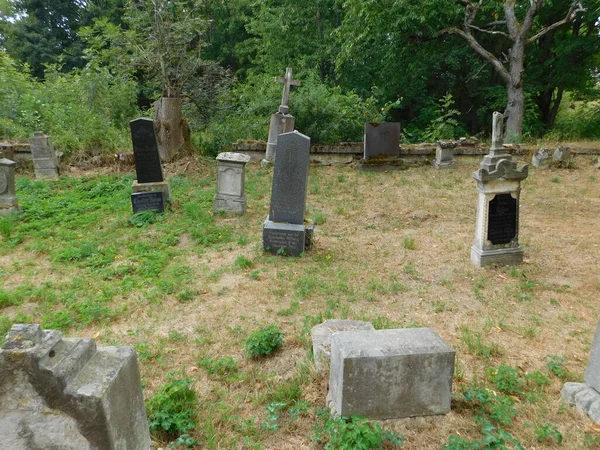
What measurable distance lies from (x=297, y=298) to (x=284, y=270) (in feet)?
2.82

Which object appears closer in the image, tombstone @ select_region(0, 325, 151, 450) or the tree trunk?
tombstone @ select_region(0, 325, 151, 450)

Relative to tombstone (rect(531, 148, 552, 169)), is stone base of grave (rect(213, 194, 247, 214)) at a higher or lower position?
lower

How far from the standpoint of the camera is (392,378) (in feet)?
8.88

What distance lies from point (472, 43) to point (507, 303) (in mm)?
14146

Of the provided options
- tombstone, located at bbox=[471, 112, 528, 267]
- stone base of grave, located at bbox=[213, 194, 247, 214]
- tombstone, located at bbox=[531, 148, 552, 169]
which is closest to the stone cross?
stone base of grave, located at bbox=[213, 194, 247, 214]

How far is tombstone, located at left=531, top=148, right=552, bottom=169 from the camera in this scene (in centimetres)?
1216

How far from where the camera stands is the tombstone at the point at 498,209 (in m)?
5.66

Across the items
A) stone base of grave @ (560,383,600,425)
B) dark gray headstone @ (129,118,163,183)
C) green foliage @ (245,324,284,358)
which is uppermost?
dark gray headstone @ (129,118,163,183)

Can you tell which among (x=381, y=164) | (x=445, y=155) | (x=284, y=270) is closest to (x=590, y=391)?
(x=284, y=270)

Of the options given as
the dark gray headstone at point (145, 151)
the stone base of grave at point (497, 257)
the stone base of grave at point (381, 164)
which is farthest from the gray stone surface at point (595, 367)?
the stone base of grave at point (381, 164)

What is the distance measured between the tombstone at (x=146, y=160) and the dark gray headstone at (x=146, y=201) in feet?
0.06

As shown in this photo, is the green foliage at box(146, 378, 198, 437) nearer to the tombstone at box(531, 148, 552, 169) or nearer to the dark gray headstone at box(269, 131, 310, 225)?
the dark gray headstone at box(269, 131, 310, 225)

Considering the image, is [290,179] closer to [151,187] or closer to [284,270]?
[284,270]

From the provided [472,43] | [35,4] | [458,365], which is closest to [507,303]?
[458,365]
